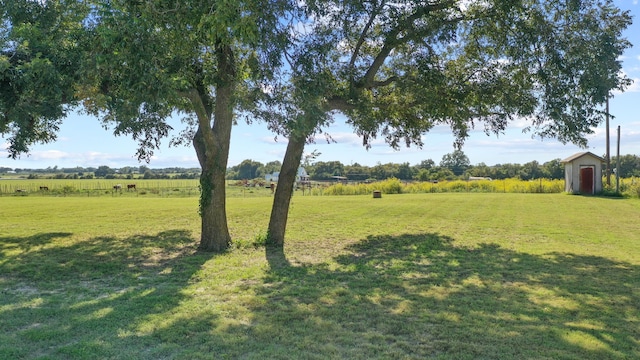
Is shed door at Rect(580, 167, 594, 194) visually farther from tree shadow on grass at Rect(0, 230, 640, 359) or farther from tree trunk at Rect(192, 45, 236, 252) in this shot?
tree trunk at Rect(192, 45, 236, 252)

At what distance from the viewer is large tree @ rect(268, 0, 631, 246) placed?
8.33m

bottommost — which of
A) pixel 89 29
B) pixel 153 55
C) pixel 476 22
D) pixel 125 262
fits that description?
pixel 125 262

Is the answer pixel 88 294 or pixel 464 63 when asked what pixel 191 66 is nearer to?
pixel 88 294

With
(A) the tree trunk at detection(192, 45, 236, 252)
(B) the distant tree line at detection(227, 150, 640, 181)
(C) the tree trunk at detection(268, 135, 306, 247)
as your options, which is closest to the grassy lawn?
(A) the tree trunk at detection(192, 45, 236, 252)

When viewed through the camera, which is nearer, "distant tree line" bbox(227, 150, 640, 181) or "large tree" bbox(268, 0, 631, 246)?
"large tree" bbox(268, 0, 631, 246)

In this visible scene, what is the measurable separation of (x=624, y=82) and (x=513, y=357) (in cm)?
770

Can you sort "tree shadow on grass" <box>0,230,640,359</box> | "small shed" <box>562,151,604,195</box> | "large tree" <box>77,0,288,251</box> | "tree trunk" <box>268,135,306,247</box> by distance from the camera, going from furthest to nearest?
"small shed" <box>562,151,604,195</box> → "tree trunk" <box>268,135,306,247</box> → "large tree" <box>77,0,288,251</box> → "tree shadow on grass" <box>0,230,640,359</box>

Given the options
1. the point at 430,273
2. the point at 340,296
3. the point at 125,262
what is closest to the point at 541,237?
the point at 430,273

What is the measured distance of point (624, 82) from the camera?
28.7ft

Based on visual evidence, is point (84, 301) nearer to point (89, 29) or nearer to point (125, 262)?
point (125, 262)

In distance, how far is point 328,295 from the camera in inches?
226

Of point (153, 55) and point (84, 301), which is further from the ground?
point (153, 55)

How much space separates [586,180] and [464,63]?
21832mm

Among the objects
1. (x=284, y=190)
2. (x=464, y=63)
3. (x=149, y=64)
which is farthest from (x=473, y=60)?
(x=149, y=64)
